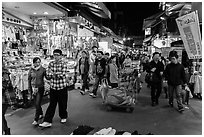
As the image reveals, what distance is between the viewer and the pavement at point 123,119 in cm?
397

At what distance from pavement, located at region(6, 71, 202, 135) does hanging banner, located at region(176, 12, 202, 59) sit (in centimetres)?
155

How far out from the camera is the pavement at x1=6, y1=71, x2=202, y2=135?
397cm

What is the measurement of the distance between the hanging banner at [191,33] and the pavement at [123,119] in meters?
1.55

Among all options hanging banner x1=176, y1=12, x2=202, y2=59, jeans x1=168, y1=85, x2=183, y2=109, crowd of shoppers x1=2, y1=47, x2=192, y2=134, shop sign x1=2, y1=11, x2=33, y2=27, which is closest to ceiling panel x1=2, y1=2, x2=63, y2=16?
shop sign x1=2, y1=11, x2=33, y2=27

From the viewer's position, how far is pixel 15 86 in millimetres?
5219

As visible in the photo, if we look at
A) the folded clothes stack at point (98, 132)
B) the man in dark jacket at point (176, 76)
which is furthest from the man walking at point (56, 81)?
the man in dark jacket at point (176, 76)

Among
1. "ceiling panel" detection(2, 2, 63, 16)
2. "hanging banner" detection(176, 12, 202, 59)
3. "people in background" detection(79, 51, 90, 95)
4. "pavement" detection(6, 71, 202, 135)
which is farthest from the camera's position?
"people in background" detection(79, 51, 90, 95)

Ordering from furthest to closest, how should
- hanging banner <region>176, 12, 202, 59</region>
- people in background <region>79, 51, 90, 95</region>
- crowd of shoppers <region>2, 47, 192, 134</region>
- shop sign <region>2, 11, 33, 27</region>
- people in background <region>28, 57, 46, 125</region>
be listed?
1. people in background <region>79, 51, 90, 95</region>
2. shop sign <region>2, 11, 33, 27</region>
3. people in background <region>28, 57, 46, 125</region>
4. crowd of shoppers <region>2, 47, 192, 134</region>
5. hanging banner <region>176, 12, 202, 59</region>

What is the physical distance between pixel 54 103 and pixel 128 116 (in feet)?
5.90

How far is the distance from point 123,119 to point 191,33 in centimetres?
235

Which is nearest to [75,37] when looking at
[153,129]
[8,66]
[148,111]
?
[8,66]

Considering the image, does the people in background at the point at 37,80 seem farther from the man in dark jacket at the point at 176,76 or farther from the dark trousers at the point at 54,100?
the man in dark jacket at the point at 176,76

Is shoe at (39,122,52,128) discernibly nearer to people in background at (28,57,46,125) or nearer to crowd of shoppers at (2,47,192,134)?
crowd of shoppers at (2,47,192,134)

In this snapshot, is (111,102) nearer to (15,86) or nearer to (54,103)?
(54,103)
